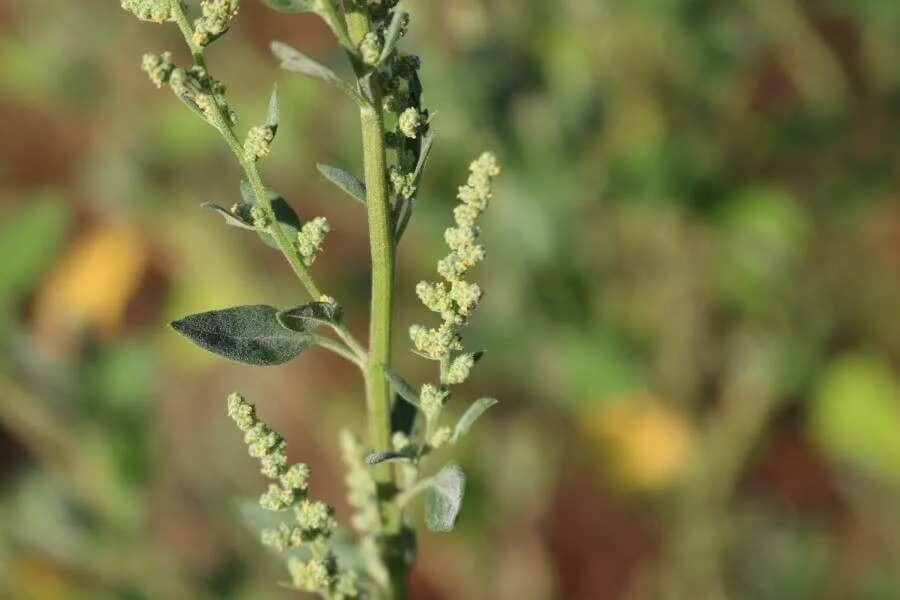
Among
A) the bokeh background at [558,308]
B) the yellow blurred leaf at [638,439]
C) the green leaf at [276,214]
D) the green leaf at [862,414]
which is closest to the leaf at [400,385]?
the green leaf at [276,214]

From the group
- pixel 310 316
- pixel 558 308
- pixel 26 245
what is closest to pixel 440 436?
pixel 310 316

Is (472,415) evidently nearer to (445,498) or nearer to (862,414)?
(445,498)

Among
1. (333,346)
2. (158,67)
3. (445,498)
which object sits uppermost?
(158,67)

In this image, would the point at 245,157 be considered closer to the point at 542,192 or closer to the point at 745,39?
the point at 542,192

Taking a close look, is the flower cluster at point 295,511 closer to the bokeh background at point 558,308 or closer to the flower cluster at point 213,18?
the flower cluster at point 213,18

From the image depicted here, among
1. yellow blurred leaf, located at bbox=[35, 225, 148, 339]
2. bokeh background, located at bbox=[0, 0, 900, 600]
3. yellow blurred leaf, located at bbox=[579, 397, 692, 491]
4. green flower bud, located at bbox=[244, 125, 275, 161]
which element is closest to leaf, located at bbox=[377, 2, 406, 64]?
green flower bud, located at bbox=[244, 125, 275, 161]
